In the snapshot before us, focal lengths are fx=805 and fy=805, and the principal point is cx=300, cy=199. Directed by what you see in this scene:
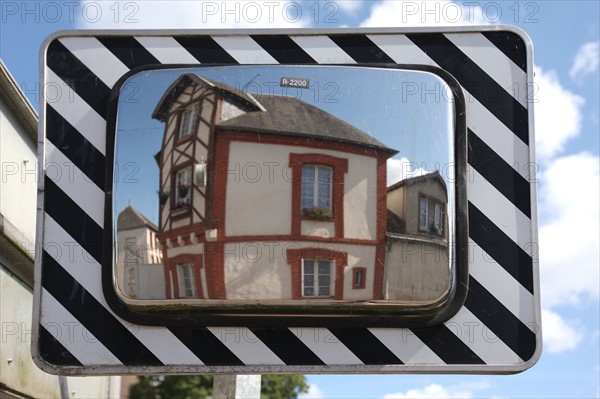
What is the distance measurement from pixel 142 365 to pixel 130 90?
1.05 meters

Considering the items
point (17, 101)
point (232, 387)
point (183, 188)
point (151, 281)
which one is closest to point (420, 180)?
point (183, 188)

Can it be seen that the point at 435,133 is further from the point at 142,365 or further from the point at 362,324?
the point at 142,365

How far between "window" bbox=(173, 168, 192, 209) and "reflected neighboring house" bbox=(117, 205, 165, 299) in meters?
0.13

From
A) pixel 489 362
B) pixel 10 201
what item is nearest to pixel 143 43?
pixel 489 362

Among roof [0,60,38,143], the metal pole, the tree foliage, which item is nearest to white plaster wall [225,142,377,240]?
the metal pole

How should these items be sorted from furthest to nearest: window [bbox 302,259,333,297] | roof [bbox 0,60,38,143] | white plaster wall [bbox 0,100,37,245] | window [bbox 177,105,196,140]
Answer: white plaster wall [bbox 0,100,37,245]
roof [bbox 0,60,38,143]
window [bbox 177,105,196,140]
window [bbox 302,259,333,297]

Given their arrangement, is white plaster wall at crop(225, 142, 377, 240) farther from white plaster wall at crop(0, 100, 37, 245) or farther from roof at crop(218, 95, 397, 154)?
white plaster wall at crop(0, 100, 37, 245)

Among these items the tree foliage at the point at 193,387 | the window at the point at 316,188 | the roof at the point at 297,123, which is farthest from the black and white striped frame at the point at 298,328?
the tree foliage at the point at 193,387

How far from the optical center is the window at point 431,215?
115 inches

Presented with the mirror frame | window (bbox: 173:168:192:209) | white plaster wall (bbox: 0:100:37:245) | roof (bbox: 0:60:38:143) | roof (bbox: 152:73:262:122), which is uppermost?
roof (bbox: 0:60:38:143)

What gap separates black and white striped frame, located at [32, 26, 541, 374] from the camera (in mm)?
3014

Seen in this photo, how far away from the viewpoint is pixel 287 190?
2.91 metres

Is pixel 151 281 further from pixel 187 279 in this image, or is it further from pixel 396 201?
pixel 396 201

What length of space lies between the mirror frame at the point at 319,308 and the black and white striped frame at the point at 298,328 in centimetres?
4
